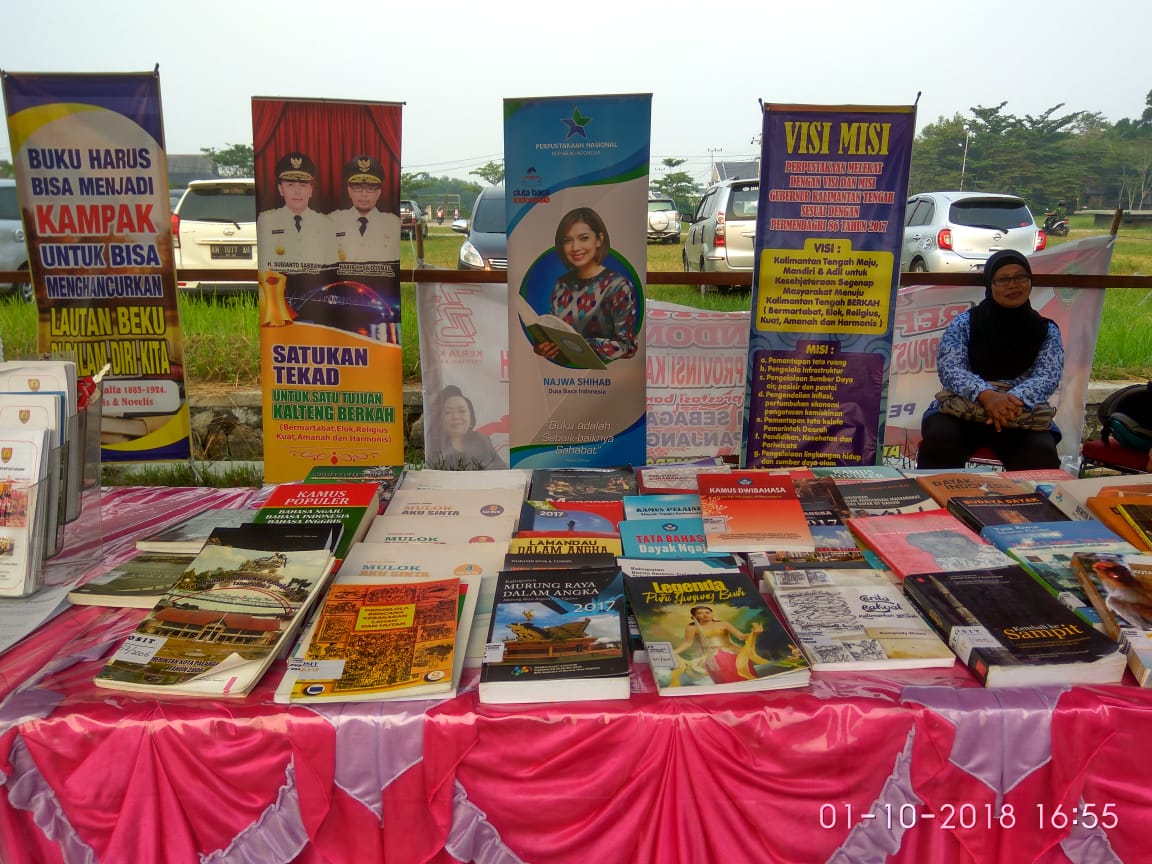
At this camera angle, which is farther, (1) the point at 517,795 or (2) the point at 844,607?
(2) the point at 844,607

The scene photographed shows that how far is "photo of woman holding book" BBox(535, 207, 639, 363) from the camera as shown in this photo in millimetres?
3010

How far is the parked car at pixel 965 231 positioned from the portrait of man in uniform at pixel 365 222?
5.45 meters

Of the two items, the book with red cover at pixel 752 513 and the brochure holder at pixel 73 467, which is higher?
the brochure holder at pixel 73 467

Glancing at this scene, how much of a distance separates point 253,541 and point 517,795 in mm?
722

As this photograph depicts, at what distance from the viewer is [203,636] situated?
1.28 metres

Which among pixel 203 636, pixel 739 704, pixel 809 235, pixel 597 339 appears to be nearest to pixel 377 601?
pixel 203 636

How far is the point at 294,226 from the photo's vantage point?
3.18 meters

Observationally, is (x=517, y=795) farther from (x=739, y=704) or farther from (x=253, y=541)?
(x=253, y=541)

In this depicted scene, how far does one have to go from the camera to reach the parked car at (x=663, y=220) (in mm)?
10941

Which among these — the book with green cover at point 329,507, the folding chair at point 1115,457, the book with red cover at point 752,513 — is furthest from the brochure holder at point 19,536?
the folding chair at point 1115,457

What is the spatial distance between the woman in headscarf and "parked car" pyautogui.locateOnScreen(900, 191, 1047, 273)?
424 cm

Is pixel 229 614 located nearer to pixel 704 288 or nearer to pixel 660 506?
pixel 660 506

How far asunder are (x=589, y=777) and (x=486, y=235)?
647cm
